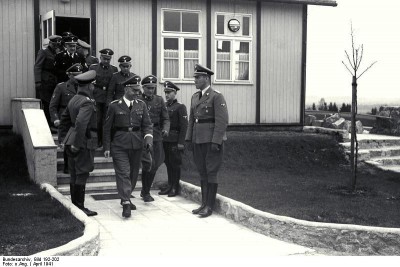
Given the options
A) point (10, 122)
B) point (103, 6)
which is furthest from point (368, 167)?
point (10, 122)

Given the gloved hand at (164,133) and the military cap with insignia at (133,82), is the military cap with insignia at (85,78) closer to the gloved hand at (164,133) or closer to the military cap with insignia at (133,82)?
the military cap with insignia at (133,82)

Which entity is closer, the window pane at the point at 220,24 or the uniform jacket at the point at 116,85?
the uniform jacket at the point at 116,85

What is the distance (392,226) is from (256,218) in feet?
5.56

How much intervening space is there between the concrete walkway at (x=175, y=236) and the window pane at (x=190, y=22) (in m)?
6.68

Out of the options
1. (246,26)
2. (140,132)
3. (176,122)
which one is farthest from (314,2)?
(140,132)

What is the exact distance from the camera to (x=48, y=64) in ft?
36.3

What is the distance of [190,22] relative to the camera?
46.6 ft

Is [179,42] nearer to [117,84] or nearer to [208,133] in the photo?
[117,84]

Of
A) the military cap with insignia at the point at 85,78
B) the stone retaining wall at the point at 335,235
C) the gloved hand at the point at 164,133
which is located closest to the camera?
the stone retaining wall at the point at 335,235

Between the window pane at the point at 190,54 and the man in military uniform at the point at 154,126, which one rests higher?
the window pane at the point at 190,54

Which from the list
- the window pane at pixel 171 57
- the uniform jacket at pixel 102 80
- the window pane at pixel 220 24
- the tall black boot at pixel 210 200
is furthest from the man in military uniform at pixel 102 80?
the window pane at pixel 220 24

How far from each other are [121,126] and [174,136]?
156 centimetres

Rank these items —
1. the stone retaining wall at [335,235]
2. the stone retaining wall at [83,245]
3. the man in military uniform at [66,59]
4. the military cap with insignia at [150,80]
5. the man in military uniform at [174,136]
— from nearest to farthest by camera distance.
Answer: the stone retaining wall at [83,245] → the stone retaining wall at [335,235] → the military cap with insignia at [150,80] → the man in military uniform at [174,136] → the man in military uniform at [66,59]

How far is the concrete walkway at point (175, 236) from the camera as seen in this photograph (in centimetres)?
624
